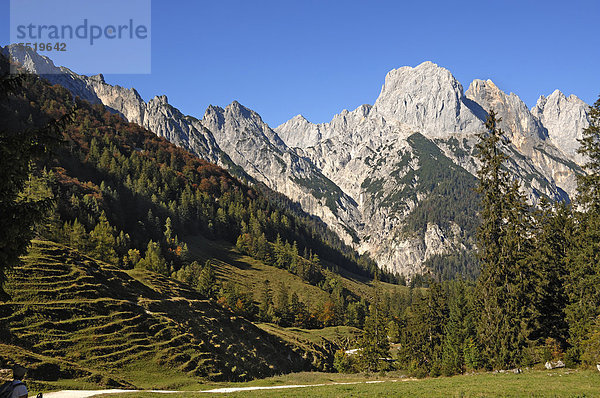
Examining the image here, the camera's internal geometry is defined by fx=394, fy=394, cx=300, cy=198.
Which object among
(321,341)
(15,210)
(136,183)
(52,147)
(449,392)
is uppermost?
(136,183)

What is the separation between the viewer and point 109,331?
171ft

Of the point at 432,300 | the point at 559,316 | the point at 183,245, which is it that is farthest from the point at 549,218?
the point at 183,245

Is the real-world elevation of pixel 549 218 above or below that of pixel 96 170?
below

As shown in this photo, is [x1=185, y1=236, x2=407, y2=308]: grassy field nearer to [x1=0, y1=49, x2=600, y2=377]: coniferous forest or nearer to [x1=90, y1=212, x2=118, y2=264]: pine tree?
[x1=0, y1=49, x2=600, y2=377]: coniferous forest

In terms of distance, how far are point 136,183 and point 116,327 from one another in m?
141

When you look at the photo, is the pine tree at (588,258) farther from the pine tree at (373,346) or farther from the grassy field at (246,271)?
the grassy field at (246,271)

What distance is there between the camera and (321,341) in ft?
356

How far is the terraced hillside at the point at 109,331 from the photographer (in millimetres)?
44000

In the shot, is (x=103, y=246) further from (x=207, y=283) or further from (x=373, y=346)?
(x=373, y=346)

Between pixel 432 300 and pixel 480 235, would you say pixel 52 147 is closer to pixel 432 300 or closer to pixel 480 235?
pixel 480 235

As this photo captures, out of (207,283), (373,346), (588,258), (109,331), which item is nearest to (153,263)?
(207,283)

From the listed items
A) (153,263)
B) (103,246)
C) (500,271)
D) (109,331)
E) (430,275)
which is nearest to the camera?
(500,271)

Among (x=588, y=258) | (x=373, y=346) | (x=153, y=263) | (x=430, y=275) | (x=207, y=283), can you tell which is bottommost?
(x=373, y=346)

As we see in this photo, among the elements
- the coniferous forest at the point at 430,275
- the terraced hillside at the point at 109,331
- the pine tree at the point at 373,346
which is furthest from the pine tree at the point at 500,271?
the pine tree at the point at 373,346
